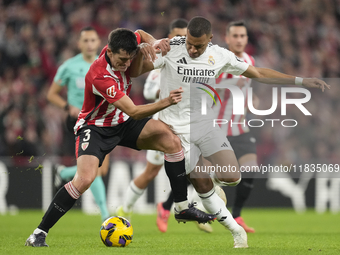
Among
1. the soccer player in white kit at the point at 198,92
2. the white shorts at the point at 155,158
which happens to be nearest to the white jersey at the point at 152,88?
the white shorts at the point at 155,158

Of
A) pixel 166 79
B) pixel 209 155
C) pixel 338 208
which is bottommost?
pixel 338 208

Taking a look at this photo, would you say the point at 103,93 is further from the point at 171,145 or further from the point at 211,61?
the point at 211,61

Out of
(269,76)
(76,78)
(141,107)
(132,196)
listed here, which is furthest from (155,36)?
(141,107)

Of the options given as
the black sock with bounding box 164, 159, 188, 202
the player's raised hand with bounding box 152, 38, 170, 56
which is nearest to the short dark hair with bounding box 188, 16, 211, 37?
the player's raised hand with bounding box 152, 38, 170, 56

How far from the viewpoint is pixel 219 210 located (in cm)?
499

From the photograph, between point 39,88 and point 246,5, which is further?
→ point 246,5

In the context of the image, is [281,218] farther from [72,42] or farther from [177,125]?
[72,42]

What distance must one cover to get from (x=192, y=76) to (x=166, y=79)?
301mm

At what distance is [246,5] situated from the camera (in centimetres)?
1502

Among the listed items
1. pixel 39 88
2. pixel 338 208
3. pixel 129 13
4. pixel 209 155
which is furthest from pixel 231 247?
pixel 129 13

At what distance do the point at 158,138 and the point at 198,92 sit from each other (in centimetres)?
69

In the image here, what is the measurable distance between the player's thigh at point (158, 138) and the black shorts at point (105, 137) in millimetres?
61

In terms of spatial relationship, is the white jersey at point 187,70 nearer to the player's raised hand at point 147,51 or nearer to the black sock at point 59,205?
the player's raised hand at point 147,51

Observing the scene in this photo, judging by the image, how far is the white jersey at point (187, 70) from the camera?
5.26 metres
